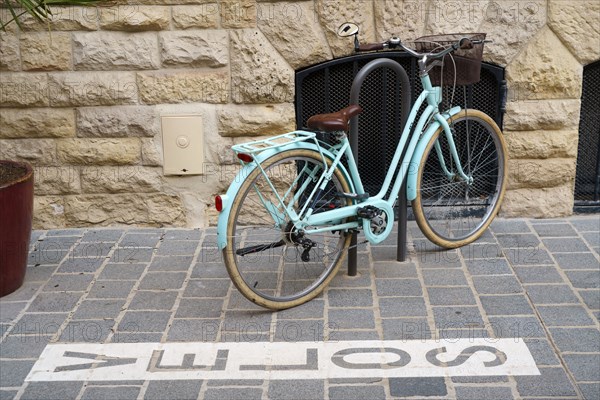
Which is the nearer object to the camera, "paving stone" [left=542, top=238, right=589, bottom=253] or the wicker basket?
the wicker basket

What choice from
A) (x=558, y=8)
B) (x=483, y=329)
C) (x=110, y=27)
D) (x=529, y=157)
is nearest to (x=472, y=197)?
(x=529, y=157)

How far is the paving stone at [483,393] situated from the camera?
12.7 feet

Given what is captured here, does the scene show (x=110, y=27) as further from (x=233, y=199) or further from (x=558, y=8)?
(x=558, y=8)

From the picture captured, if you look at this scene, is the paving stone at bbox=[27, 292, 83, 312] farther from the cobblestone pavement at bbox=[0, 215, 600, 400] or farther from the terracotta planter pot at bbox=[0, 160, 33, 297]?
the terracotta planter pot at bbox=[0, 160, 33, 297]

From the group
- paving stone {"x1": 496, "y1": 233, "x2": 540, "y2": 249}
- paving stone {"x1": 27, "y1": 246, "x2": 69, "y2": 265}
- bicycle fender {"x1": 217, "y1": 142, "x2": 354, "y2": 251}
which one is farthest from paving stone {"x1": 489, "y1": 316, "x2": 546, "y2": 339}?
paving stone {"x1": 27, "y1": 246, "x2": 69, "y2": 265}

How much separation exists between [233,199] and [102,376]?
3.49 feet

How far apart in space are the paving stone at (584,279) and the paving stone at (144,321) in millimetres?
2305

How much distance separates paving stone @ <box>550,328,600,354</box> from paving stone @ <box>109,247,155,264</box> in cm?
247

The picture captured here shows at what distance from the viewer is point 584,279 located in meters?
5.07

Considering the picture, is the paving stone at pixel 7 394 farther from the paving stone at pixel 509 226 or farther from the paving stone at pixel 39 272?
the paving stone at pixel 509 226

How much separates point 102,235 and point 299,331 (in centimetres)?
190

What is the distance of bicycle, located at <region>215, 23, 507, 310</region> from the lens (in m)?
4.59

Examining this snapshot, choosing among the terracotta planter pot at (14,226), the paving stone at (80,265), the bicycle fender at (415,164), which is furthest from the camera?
the paving stone at (80,265)

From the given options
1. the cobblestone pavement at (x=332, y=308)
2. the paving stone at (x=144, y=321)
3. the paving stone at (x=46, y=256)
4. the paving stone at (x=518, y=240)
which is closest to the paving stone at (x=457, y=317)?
the cobblestone pavement at (x=332, y=308)
